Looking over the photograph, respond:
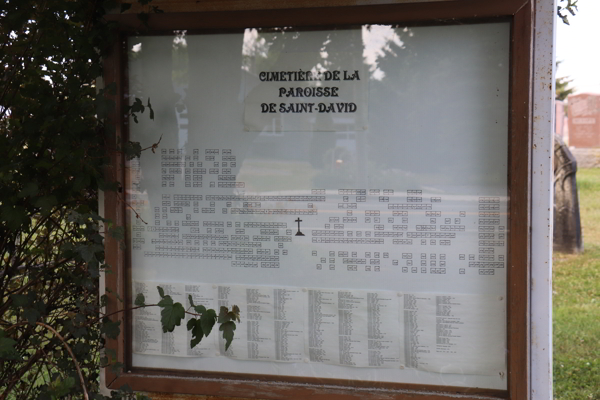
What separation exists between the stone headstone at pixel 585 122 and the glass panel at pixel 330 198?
16.4 m

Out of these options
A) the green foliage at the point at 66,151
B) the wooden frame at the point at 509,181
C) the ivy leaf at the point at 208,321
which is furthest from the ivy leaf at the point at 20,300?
the ivy leaf at the point at 208,321

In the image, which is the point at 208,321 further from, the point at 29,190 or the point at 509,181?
the point at 509,181

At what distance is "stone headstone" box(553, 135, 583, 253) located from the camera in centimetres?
898

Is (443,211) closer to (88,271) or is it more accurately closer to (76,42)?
(88,271)

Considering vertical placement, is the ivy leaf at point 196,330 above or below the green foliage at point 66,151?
below

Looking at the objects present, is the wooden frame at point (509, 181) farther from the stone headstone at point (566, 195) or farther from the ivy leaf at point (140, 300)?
the stone headstone at point (566, 195)

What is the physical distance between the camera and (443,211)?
2.24m

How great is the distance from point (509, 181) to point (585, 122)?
16.7 metres

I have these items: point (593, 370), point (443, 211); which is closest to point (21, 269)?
point (443, 211)

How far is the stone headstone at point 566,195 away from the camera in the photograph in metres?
8.98

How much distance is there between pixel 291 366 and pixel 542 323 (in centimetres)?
95

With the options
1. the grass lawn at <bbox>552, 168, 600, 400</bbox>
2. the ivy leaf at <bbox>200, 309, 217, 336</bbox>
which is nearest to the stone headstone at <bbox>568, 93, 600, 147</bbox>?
the grass lawn at <bbox>552, 168, 600, 400</bbox>

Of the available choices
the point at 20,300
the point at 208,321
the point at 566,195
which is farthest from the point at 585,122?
the point at 20,300

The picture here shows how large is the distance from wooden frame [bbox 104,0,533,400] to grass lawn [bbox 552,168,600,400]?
3059 millimetres
